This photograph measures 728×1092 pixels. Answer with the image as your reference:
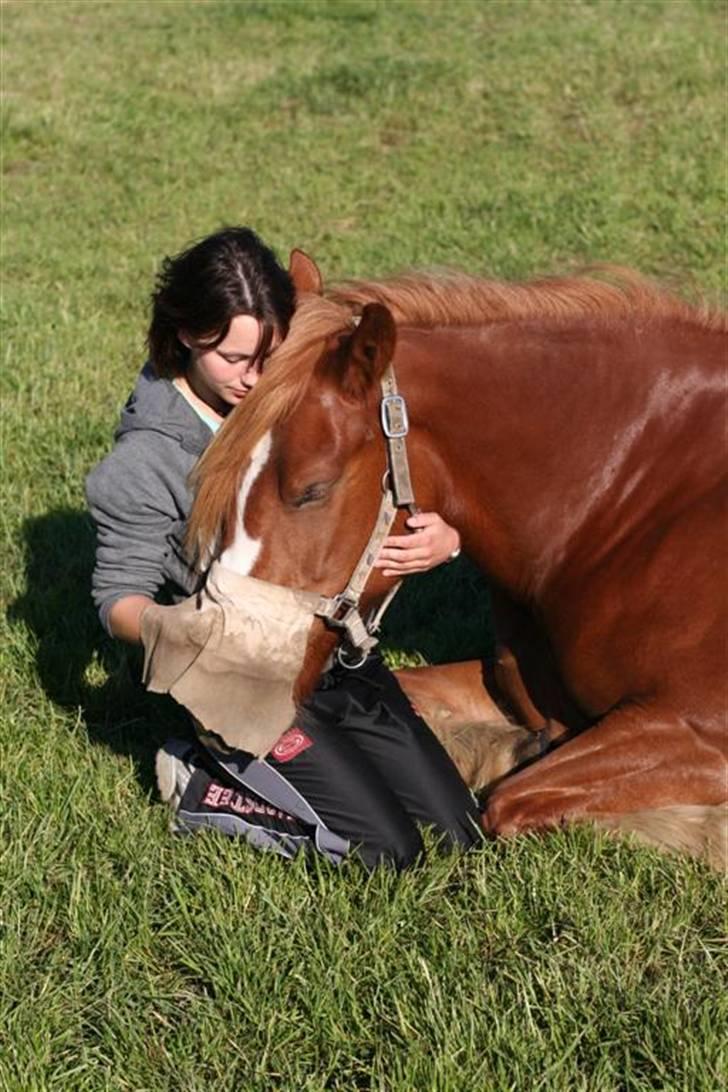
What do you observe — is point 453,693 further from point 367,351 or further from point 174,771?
point 367,351

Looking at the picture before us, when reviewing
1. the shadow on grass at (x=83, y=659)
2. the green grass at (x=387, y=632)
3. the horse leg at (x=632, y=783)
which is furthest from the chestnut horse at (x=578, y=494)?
the shadow on grass at (x=83, y=659)

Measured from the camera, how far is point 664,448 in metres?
3.40

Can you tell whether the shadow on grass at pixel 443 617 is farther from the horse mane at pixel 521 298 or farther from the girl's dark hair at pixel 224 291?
the girl's dark hair at pixel 224 291

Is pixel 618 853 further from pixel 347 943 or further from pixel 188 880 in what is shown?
pixel 188 880

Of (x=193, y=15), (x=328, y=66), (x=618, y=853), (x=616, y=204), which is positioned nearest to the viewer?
(x=618, y=853)

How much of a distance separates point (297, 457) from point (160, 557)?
2.36 ft

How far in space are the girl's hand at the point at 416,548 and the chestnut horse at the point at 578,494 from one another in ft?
0.12

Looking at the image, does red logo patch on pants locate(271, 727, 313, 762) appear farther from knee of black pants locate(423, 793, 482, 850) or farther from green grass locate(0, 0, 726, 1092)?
knee of black pants locate(423, 793, 482, 850)

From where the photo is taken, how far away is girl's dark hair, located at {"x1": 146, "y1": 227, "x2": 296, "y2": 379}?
321 cm

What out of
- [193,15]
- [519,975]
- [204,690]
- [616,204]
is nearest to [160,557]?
[204,690]

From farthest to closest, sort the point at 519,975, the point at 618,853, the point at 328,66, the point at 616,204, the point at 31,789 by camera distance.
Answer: the point at 328,66
the point at 616,204
the point at 31,789
the point at 618,853
the point at 519,975

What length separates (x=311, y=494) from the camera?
2945 millimetres

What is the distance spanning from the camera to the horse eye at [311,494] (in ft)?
9.62

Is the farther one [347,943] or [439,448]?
[439,448]
